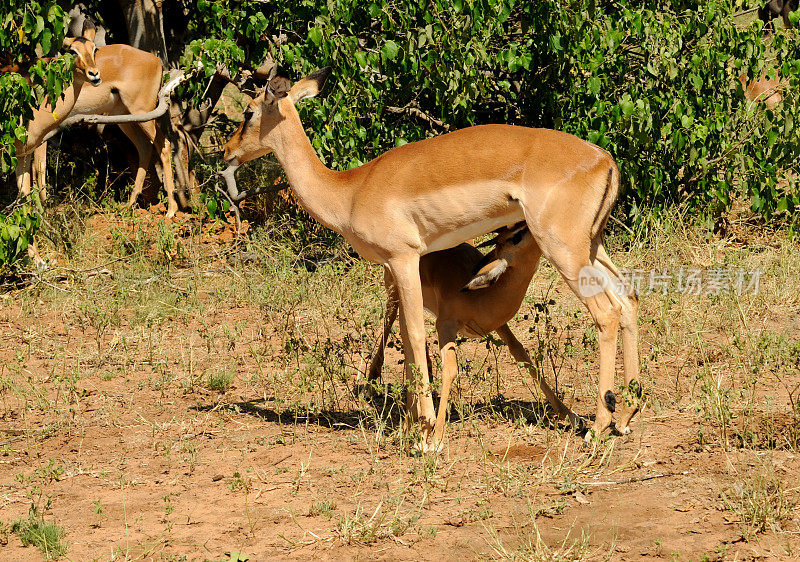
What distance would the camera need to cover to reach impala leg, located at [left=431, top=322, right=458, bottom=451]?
5297 millimetres

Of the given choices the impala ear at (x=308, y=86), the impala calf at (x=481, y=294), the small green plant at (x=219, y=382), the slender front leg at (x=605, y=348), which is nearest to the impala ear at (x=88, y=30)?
the impala ear at (x=308, y=86)

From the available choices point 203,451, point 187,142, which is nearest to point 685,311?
point 203,451

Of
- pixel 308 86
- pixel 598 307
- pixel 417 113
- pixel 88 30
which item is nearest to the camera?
pixel 598 307

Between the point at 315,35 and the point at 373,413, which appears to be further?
the point at 315,35

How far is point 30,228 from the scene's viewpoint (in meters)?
7.78

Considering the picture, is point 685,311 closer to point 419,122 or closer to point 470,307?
point 470,307

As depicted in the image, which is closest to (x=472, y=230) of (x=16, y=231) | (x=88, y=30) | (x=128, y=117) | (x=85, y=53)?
(x=16, y=231)

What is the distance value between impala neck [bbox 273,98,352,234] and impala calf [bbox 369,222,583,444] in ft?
1.90

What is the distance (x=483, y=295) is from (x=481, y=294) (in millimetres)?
14

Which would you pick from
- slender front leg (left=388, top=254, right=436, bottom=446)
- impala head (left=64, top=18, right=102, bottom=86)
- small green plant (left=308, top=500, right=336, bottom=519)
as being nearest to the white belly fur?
slender front leg (left=388, top=254, right=436, bottom=446)

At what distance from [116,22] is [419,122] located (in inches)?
141

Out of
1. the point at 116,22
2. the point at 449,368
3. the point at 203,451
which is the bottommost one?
the point at 203,451

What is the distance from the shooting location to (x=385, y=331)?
606 cm

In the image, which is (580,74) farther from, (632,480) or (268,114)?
(632,480)
